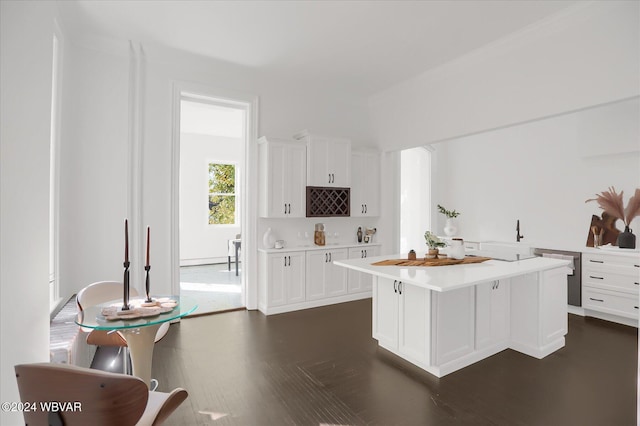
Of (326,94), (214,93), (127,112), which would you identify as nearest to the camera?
(127,112)

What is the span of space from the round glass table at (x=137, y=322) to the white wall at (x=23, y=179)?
0.33 metres

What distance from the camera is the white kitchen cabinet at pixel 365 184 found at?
552cm

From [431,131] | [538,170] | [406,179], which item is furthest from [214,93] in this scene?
[538,170]

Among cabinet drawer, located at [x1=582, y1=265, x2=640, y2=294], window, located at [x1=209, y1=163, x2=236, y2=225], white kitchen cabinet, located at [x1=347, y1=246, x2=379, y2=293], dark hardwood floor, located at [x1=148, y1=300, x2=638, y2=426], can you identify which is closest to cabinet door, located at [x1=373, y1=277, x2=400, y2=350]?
dark hardwood floor, located at [x1=148, y1=300, x2=638, y2=426]

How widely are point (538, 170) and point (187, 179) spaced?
739cm

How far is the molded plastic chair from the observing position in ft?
3.98

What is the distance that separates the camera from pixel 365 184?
18.4 feet

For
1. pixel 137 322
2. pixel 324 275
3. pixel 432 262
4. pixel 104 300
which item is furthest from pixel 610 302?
pixel 104 300

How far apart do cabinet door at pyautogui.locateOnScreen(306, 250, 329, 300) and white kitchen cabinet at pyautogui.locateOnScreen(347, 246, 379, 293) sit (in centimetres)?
46

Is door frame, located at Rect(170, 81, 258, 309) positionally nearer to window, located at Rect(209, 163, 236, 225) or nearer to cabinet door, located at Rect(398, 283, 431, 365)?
cabinet door, located at Rect(398, 283, 431, 365)

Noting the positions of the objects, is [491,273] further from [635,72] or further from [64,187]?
[64,187]

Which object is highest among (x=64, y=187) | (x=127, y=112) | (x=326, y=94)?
(x=326, y=94)

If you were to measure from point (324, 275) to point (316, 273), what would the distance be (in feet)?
0.44

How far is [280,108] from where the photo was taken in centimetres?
509
